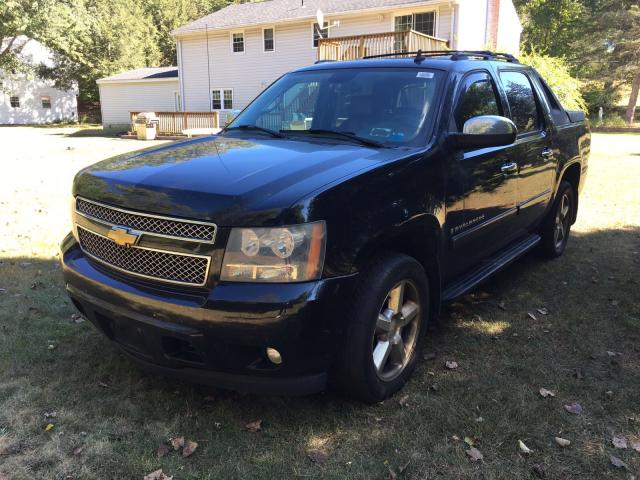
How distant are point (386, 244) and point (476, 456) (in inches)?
45.9

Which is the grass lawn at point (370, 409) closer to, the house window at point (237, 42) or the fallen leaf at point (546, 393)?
the fallen leaf at point (546, 393)

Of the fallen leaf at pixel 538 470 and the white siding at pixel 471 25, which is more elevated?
the white siding at pixel 471 25

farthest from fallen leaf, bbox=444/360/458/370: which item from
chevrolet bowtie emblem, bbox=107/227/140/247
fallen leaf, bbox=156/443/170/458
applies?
chevrolet bowtie emblem, bbox=107/227/140/247

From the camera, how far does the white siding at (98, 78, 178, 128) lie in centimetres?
3275

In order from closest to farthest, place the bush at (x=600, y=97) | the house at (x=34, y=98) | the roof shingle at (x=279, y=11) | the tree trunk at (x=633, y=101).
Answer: the roof shingle at (x=279, y=11), the tree trunk at (x=633, y=101), the bush at (x=600, y=97), the house at (x=34, y=98)

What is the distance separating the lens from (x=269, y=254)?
243 cm

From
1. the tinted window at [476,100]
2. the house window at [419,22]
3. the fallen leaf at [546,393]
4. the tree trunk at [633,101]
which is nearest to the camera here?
the fallen leaf at [546,393]

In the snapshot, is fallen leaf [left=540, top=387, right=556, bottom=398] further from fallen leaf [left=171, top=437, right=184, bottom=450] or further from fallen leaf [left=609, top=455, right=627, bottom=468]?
fallen leaf [left=171, top=437, right=184, bottom=450]

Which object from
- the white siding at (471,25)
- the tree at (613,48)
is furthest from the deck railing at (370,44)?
the tree at (613,48)

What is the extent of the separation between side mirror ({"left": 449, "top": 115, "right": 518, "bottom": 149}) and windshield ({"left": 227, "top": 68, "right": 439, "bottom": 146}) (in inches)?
9.2

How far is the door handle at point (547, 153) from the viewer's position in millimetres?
4738

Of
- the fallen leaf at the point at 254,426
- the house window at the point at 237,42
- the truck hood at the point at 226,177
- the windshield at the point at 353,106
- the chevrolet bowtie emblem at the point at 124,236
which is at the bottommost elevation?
the fallen leaf at the point at 254,426

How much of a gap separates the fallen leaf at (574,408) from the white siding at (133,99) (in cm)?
3159

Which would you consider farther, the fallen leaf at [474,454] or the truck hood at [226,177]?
the fallen leaf at [474,454]
